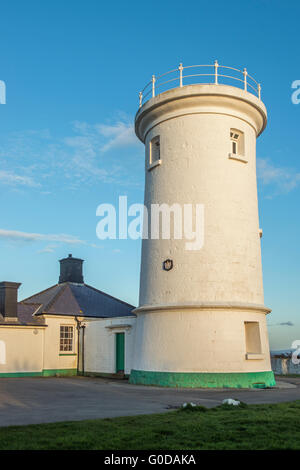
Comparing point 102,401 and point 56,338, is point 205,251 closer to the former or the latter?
point 102,401

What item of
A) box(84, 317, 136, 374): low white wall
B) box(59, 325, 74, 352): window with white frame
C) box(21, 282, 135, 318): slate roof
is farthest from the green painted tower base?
box(21, 282, 135, 318): slate roof

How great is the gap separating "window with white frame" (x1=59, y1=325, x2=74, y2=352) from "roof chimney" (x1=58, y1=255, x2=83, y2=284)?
4724 mm

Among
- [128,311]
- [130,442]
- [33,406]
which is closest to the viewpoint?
[130,442]

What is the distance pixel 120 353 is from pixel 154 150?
900cm

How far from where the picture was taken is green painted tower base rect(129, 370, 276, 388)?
15.9 meters

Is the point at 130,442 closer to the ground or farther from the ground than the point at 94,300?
closer to the ground

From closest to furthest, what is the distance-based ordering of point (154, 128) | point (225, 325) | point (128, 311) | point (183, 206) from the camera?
point (225, 325) → point (183, 206) → point (154, 128) → point (128, 311)

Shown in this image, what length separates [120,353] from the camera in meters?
21.8

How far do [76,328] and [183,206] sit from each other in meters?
11.0

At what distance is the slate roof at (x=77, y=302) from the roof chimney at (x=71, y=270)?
1.19ft

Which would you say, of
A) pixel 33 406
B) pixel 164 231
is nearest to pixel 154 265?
pixel 164 231

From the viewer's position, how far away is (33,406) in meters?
11.0
